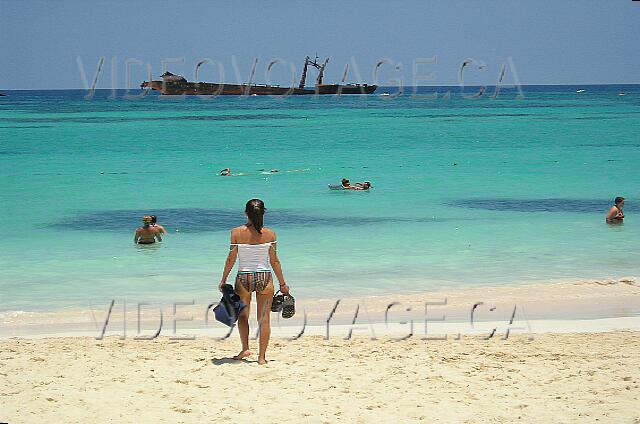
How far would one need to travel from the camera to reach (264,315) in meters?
7.48

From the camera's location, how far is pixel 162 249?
15000 millimetres

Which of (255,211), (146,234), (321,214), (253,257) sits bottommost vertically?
(321,214)

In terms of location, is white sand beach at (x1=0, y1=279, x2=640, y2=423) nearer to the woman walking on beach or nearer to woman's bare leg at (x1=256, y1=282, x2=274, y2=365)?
woman's bare leg at (x1=256, y1=282, x2=274, y2=365)

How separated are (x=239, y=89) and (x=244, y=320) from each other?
136 metres

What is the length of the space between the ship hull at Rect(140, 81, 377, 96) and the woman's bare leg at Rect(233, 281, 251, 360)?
124 meters

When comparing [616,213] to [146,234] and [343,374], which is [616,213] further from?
[343,374]

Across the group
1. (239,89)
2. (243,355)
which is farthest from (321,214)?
(239,89)

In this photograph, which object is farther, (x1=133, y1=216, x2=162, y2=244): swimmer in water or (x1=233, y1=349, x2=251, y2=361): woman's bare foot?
(x1=133, y1=216, x2=162, y2=244): swimmer in water

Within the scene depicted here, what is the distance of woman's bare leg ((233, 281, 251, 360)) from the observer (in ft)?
23.9

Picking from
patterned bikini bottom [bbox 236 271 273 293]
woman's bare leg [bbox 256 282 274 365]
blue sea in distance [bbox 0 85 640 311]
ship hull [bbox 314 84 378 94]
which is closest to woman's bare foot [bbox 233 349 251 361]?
woman's bare leg [bbox 256 282 274 365]

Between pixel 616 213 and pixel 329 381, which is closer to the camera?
pixel 329 381

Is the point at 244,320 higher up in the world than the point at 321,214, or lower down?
higher up

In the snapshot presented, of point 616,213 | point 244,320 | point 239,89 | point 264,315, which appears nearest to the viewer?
point 264,315

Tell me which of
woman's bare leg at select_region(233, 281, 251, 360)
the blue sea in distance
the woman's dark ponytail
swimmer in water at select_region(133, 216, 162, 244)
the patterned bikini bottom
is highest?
the woman's dark ponytail
